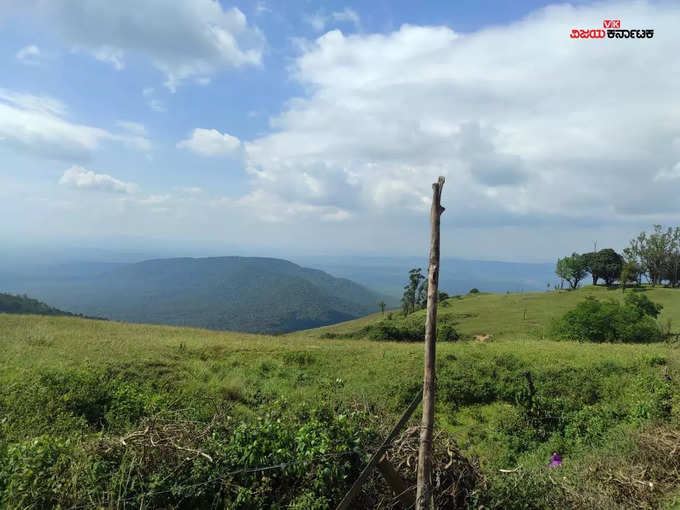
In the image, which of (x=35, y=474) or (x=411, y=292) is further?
(x=411, y=292)

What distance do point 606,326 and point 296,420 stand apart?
104 ft

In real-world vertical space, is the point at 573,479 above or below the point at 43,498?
below

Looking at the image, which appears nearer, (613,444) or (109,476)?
(109,476)

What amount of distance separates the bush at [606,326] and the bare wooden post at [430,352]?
98.0ft

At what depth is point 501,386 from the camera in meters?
13.6

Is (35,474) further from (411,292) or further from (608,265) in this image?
(608,265)

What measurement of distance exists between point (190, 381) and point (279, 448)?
28.4 ft

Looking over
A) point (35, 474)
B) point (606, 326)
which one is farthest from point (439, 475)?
point (606, 326)

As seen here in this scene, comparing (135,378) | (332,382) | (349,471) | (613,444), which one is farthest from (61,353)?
(613,444)

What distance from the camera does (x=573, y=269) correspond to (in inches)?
2975

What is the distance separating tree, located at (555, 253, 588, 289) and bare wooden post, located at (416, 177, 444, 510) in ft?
281

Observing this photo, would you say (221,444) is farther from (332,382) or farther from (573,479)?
(332,382)

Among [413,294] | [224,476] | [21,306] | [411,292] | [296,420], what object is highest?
[224,476]

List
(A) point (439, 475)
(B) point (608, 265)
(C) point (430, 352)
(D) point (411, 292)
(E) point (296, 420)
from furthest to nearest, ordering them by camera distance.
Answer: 1. (D) point (411, 292)
2. (B) point (608, 265)
3. (E) point (296, 420)
4. (A) point (439, 475)
5. (C) point (430, 352)
